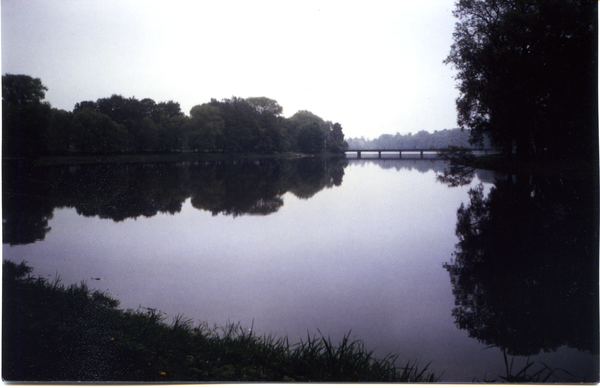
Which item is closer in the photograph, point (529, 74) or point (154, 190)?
point (529, 74)

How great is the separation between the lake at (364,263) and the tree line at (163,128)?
120 centimetres

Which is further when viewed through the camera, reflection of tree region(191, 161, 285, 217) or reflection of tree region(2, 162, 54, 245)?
reflection of tree region(191, 161, 285, 217)

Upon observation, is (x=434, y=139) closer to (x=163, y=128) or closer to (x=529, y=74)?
(x=529, y=74)

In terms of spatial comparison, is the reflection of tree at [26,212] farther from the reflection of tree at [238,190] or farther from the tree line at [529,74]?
the tree line at [529,74]

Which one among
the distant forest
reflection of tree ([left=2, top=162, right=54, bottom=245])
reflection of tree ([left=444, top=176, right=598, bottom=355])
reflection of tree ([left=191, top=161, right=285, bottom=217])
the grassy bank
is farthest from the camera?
reflection of tree ([left=191, top=161, right=285, bottom=217])

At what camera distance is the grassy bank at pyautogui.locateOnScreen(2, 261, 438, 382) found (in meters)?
3.71

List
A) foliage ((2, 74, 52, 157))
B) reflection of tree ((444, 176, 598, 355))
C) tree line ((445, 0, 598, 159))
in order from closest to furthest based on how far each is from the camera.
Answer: reflection of tree ((444, 176, 598, 355)), foliage ((2, 74, 52, 157)), tree line ((445, 0, 598, 159))

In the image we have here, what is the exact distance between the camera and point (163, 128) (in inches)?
519

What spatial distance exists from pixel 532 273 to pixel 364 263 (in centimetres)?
346

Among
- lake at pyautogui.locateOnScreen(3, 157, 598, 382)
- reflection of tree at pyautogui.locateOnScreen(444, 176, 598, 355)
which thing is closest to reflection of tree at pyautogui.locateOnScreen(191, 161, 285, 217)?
lake at pyautogui.locateOnScreen(3, 157, 598, 382)

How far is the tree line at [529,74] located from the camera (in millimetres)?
6672

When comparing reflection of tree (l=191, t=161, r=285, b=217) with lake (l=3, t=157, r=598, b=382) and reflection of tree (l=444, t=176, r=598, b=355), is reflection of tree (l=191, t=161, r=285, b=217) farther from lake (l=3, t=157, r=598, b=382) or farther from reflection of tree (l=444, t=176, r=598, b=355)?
reflection of tree (l=444, t=176, r=598, b=355)

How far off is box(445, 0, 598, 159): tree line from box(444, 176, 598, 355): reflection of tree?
1.50 metres

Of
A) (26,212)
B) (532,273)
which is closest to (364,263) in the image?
(532,273)
